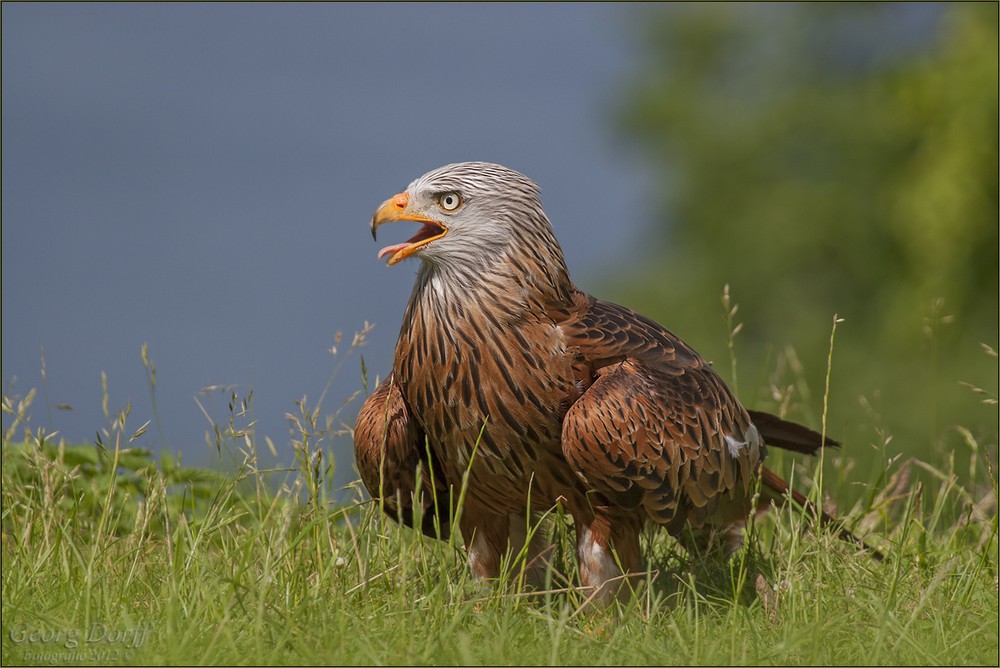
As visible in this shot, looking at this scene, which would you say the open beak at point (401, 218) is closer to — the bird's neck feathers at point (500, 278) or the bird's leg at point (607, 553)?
the bird's neck feathers at point (500, 278)

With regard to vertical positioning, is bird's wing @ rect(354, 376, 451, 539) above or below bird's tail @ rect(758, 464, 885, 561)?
above

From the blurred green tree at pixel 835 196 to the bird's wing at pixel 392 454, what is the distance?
26.9 ft

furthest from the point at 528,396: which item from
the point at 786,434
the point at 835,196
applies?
the point at 835,196

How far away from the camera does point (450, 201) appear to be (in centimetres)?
453

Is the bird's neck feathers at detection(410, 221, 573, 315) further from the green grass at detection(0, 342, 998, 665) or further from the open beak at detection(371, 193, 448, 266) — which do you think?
the green grass at detection(0, 342, 998, 665)

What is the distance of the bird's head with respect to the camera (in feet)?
14.7

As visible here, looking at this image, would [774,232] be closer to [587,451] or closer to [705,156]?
[705,156]

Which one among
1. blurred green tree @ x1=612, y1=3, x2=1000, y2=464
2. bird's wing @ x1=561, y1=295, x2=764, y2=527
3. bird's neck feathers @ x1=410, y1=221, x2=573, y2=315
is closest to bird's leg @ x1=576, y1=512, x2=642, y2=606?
bird's wing @ x1=561, y1=295, x2=764, y2=527

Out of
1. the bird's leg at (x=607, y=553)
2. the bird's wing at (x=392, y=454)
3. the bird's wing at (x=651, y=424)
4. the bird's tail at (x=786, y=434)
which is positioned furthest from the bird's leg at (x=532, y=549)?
the bird's tail at (x=786, y=434)

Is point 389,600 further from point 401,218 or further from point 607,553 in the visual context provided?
point 401,218

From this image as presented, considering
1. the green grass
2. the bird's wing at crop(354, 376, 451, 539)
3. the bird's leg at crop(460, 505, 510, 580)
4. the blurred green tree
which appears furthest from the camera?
the blurred green tree

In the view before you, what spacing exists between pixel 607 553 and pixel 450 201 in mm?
1481

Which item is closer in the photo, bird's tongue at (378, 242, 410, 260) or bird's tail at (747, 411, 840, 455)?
bird's tongue at (378, 242, 410, 260)

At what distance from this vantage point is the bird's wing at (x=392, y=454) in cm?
473
